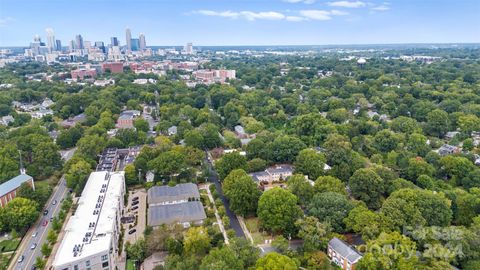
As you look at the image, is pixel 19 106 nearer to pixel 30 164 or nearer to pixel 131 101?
pixel 131 101

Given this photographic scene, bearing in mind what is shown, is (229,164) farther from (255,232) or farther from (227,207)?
(255,232)

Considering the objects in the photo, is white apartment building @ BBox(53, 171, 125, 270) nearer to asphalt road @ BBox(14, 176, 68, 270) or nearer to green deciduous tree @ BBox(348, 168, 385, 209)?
asphalt road @ BBox(14, 176, 68, 270)

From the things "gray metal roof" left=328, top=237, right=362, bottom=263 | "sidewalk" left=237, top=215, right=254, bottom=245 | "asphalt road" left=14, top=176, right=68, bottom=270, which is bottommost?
"sidewalk" left=237, top=215, right=254, bottom=245

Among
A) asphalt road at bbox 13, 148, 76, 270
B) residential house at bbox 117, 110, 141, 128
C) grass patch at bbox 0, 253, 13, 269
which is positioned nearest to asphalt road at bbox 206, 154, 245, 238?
asphalt road at bbox 13, 148, 76, 270

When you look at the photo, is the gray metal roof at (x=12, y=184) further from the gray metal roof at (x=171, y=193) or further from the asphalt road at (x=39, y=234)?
the gray metal roof at (x=171, y=193)

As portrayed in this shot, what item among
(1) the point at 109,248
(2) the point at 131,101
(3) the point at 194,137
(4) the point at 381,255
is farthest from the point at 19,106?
(4) the point at 381,255

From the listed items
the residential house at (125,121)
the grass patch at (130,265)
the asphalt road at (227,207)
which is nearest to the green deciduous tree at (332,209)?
the asphalt road at (227,207)
